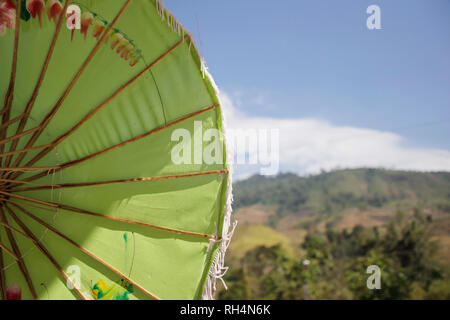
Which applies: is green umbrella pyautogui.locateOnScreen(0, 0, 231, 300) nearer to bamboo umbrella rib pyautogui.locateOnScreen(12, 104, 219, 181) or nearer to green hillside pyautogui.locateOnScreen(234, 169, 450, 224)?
bamboo umbrella rib pyautogui.locateOnScreen(12, 104, 219, 181)

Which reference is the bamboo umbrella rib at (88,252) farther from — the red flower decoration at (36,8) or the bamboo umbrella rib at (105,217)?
the red flower decoration at (36,8)

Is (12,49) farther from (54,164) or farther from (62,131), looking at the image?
(54,164)

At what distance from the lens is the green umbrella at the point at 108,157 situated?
2.23 metres

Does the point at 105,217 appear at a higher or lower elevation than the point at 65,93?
lower

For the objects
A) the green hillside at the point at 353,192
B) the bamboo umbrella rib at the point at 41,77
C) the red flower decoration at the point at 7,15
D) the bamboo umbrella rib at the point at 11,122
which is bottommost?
the green hillside at the point at 353,192

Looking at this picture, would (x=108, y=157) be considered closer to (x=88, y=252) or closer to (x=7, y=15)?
(x=88, y=252)

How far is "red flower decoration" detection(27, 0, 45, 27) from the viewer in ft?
7.09

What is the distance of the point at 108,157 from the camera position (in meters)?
2.52

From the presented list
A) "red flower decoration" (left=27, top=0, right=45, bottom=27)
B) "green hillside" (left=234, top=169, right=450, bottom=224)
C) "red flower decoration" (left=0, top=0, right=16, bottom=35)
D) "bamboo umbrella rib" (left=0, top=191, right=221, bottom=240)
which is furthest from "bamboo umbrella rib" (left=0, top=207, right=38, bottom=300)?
"green hillside" (left=234, top=169, right=450, bottom=224)

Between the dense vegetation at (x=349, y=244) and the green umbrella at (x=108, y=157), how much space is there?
0.54 m

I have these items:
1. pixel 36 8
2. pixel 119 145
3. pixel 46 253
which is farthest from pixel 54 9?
pixel 46 253

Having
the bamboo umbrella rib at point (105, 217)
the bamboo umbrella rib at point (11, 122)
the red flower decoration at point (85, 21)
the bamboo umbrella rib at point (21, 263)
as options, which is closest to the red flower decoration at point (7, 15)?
the red flower decoration at point (85, 21)

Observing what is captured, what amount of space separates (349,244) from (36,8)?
141ft
